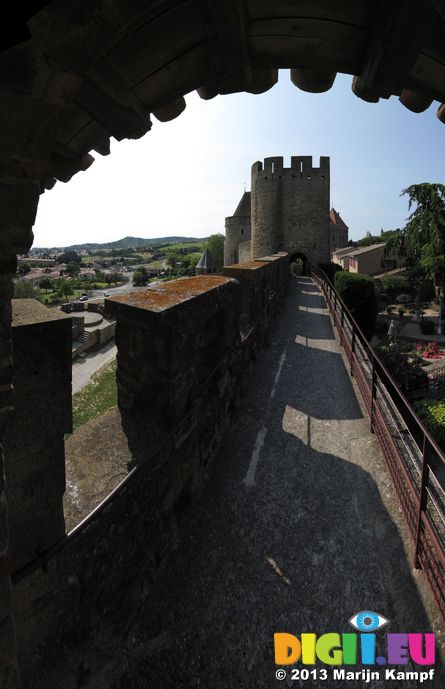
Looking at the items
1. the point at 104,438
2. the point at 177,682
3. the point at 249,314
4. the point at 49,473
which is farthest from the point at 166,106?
the point at 249,314

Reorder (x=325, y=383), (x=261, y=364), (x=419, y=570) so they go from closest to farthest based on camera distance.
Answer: (x=419, y=570) < (x=325, y=383) < (x=261, y=364)

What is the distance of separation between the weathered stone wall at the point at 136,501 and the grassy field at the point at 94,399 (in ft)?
36.1

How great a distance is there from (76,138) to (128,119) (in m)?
0.32

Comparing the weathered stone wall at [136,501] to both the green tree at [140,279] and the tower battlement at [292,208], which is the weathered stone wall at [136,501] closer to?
the tower battlement at [292,208]

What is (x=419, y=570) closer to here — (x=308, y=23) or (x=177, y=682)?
(x=177, y=682)

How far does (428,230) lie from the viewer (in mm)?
25016

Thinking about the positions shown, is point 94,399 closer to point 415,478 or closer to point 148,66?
point 415,478

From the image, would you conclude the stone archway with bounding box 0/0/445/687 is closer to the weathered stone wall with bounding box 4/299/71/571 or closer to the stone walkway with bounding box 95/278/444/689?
the weathered stone wall with bounding box 4/299/71/571

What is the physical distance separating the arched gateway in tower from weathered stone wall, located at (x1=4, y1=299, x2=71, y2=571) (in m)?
27.9

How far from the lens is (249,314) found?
727 cm

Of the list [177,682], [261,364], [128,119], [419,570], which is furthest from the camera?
[261,364]

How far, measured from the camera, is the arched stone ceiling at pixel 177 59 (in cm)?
126

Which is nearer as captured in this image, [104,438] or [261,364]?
[104,438]

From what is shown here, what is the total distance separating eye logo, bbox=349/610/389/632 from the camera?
9.14 feet
